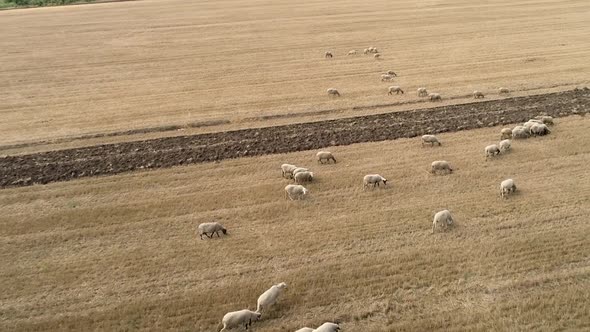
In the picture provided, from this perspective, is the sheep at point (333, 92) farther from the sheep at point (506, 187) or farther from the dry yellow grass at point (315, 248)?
the sheep at point (506, 187)

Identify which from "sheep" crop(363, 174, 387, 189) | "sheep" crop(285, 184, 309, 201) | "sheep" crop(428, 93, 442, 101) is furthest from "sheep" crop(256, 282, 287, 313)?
"sheep" crop(428, 93, 442, 101)

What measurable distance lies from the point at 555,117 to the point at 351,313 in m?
18.9

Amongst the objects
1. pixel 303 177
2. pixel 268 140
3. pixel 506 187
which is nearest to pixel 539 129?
pixel 506 187

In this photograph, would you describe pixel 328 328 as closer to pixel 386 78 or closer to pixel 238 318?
pixel 238 318

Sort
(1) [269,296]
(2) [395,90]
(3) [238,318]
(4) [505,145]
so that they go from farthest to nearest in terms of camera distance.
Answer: (2) [395,90] → (4) [505,145] → (1) [269,296] → (3) [238,318]

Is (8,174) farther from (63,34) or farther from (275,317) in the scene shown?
(63,34)

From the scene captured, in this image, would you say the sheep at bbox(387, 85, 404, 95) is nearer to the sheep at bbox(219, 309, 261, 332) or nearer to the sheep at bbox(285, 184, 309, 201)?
the sheep at bbox(285, 184, 309, 201)

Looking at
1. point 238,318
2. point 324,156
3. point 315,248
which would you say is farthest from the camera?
point 324,156

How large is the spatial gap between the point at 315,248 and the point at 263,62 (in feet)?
95.3

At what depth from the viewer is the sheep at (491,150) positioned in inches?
824

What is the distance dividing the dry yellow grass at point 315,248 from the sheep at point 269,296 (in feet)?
0.96

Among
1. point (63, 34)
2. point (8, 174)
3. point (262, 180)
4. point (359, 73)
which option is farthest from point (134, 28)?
point (262, 180)

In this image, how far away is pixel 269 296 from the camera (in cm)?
1262

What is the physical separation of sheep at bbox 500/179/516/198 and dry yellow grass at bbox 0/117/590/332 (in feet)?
0.98
